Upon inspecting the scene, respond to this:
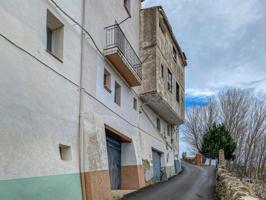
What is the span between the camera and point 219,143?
3300 cm

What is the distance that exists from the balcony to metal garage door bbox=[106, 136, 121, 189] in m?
3.28

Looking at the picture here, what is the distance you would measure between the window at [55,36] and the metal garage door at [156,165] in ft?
41.4

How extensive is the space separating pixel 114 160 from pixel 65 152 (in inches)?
237

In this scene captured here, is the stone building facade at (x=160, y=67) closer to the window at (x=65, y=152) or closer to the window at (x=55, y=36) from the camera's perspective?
the window at (x=55, y=36)

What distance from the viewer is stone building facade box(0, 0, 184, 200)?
686cm

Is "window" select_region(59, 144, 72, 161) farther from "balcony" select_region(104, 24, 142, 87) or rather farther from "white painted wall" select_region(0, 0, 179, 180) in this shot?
"balcony" select_region(104, 24, 142, 87)

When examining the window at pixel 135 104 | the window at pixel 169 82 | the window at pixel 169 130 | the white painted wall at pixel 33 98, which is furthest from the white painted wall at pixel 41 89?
the window at pixel 169 130

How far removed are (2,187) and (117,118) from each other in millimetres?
8407

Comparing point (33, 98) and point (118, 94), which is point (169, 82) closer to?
point (118, 94)

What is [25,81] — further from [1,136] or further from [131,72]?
[131,72]

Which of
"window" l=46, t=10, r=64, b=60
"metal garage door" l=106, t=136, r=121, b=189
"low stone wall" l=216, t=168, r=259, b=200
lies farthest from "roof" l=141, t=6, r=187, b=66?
"low stone wall" l=216, t=168, r=259, b=200

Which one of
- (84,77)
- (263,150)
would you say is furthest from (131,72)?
(263,150)

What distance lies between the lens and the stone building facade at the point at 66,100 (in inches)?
270

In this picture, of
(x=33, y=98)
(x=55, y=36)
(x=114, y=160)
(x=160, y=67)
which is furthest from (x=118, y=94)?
(x=33, y=98)
